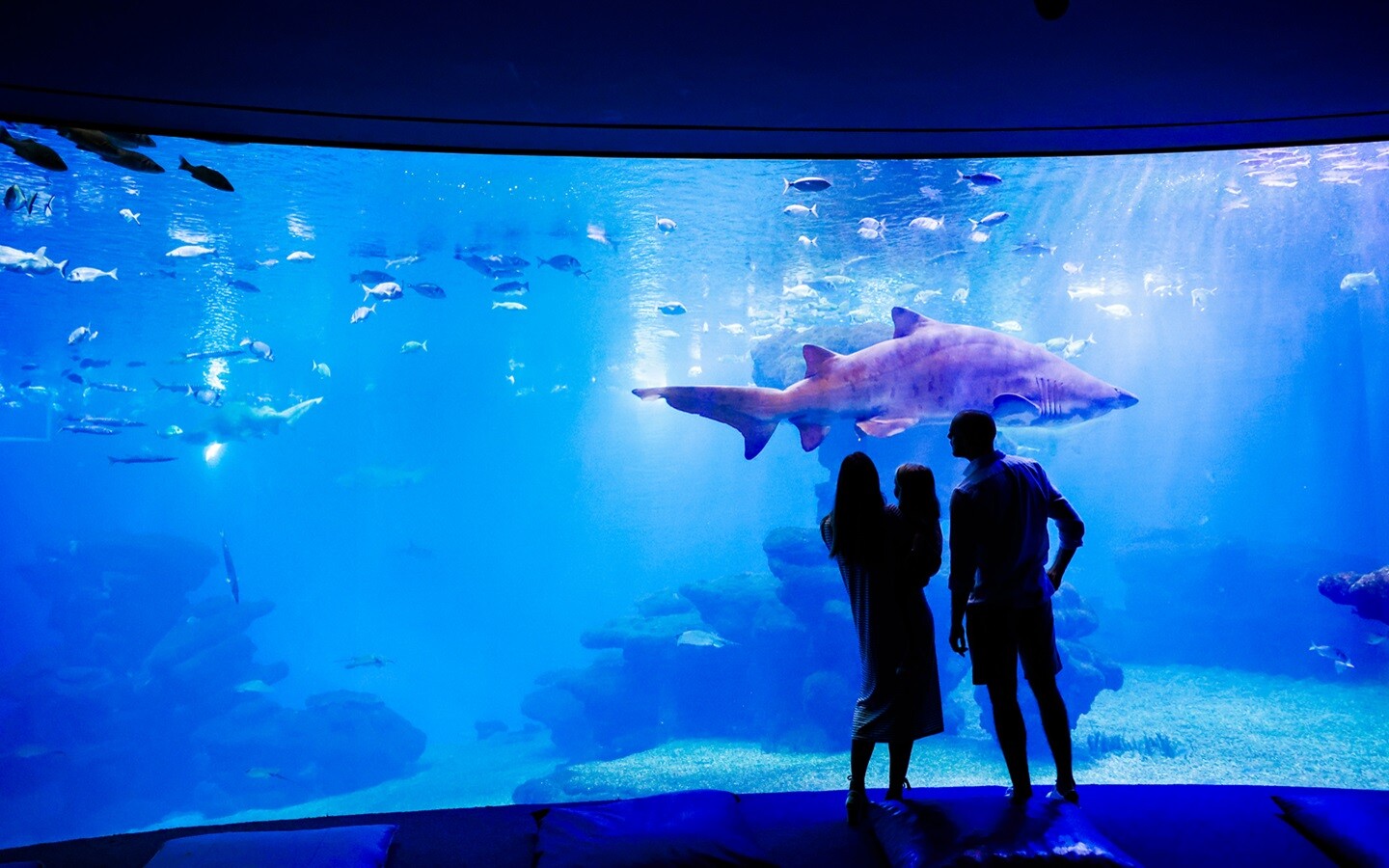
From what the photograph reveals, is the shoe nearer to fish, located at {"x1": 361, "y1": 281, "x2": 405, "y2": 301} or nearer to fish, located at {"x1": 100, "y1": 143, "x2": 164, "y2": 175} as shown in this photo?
fish, located at {"x1": 100, "y1": 143, "x2": 164, "y2": 175}

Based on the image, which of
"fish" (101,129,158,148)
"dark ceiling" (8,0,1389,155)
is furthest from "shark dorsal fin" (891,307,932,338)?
"fish" (101,129,158,148)

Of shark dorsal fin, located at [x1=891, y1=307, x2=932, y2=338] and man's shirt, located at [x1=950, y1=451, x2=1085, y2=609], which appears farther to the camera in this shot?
shark dorsal fin, located at [x1=891, y1=307, x2=932, y2=338]

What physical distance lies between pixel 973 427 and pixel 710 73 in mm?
1968

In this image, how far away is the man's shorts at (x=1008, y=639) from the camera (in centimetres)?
337

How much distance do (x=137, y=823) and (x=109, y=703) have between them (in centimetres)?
351

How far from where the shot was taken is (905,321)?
5.56 metres

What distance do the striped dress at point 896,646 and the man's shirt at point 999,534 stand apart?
145 mm

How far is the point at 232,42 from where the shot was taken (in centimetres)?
298

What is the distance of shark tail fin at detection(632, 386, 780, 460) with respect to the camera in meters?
4.64

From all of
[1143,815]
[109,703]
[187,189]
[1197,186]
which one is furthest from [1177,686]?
[109,703]

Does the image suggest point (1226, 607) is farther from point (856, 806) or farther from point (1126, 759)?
point (856, 806)

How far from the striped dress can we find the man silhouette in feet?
Result: 0.57

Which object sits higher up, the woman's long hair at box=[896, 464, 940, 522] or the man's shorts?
the woman's long hair at box=[896, 464, 940, 522]

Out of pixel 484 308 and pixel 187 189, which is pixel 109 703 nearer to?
pixel 187 189
